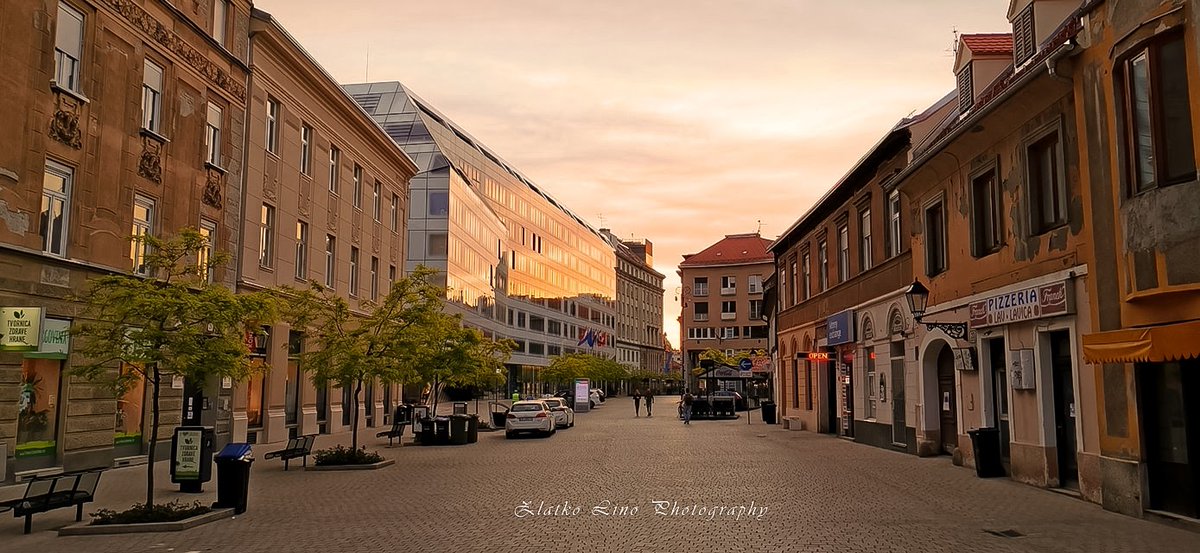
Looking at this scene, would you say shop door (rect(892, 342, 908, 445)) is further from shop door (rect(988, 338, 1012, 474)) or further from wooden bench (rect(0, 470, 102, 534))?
wooden bench (rect(0, 470, 102, 534))

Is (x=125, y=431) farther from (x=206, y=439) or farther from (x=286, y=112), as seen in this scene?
(x=286, y=112)

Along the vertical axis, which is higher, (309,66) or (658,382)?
(309,66)

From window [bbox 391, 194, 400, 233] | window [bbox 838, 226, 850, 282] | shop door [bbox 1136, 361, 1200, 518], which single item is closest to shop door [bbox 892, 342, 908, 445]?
window [bbox 838, 226, 850, 282]

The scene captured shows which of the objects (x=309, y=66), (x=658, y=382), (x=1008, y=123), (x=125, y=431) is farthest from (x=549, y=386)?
(x=1008, y=123)

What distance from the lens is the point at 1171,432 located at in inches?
477

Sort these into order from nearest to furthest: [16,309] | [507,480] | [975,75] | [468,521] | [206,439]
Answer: [468,521] < [206,439] < [16,309] < [507,480] < [975,75]

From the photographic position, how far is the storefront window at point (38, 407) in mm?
17516

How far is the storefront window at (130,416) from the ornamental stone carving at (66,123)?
5283 millimetres

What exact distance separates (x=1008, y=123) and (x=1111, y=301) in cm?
483

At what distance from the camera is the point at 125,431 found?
70.0ft

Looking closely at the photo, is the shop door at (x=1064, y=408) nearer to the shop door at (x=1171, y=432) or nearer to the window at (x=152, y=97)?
the shop door at (x=1171, y=432)

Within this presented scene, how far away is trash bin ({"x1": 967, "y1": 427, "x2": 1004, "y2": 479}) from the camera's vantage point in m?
17.7

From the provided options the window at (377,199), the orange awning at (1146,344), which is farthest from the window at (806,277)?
the orange awning at (1146,344)

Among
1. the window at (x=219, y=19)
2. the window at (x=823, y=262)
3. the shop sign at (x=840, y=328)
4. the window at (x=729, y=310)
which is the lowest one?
the shop sign at (x=840, y=328)
